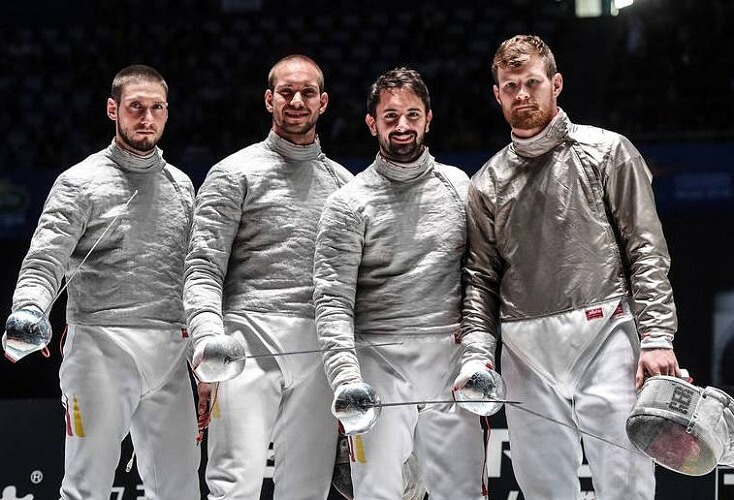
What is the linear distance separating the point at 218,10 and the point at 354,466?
6803mm

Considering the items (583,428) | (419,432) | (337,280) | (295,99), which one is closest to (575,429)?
(583,428)

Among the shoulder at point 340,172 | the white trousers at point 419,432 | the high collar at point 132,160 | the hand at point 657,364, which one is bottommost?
the white trousers at point 419,432

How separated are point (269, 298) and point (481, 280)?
0.58m

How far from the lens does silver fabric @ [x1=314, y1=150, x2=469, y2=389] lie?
281cm

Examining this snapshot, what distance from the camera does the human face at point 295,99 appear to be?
120 inches

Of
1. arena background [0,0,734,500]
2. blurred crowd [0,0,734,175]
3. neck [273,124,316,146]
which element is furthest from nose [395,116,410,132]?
blurred crowd [0,0,734,175]

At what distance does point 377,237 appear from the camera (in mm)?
2854

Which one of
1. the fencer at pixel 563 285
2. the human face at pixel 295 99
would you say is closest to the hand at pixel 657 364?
the fencer at pixel 563 285

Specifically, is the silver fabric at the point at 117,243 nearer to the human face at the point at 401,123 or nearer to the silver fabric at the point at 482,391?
the human face at the point at 401,123

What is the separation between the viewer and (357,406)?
2.58 meters

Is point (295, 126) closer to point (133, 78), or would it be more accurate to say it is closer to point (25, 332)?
point (133, 78)

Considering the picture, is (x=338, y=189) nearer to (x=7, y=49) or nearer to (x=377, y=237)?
(x=377, y=237)

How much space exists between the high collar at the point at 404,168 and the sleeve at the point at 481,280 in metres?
0.15

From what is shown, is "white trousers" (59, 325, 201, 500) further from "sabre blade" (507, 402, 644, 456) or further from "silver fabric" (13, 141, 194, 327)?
"sabre blade" (507, 402, 644, 456)
